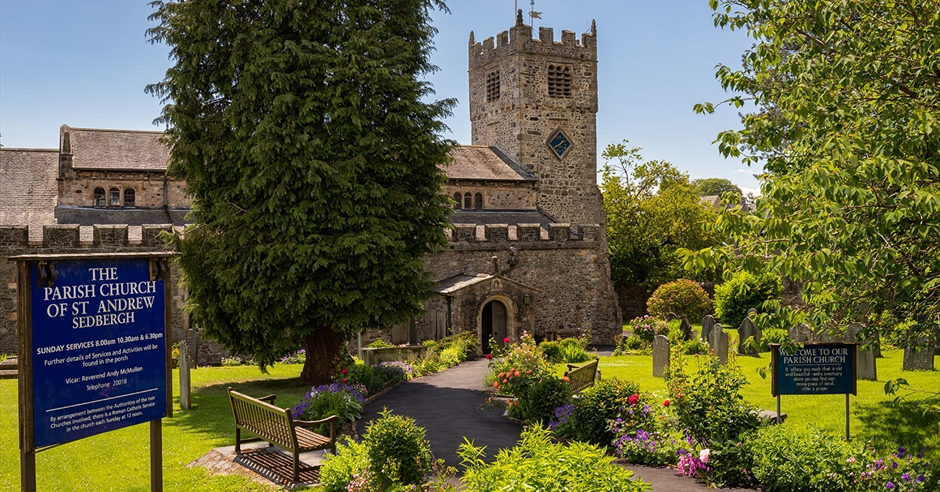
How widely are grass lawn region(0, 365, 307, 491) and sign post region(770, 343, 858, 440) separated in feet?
24.5

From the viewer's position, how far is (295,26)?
57.8 feet

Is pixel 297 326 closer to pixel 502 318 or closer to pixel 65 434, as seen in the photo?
pixel 65 434

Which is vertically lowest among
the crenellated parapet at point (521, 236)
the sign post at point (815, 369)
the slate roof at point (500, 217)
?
the sign post at point (815, 369)

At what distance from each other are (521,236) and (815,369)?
19.4 metres

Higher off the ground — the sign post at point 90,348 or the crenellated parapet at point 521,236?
the crenellated parapet at point 521,236

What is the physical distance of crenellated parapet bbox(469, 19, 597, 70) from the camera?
37688 millimetres

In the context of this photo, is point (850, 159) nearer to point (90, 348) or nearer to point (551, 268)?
point (90, 348)

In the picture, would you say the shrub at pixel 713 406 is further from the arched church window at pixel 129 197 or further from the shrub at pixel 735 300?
the arched church window at pixel 129 197

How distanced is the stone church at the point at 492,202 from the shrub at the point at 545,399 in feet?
40.4

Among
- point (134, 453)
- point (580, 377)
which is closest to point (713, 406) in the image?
point (580, 377)

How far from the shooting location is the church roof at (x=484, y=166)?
34.3 metres

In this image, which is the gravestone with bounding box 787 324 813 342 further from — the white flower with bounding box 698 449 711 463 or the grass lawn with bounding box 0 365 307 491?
the grass lawn with bounding box 0 365 307 491

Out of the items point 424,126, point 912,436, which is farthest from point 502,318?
point 912,436

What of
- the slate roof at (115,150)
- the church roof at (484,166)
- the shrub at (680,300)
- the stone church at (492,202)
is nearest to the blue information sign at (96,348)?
the stone church at (492,202)
